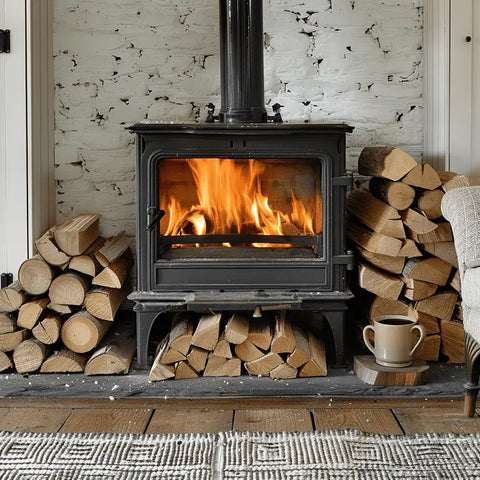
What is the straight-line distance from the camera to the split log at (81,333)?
2.59 meters

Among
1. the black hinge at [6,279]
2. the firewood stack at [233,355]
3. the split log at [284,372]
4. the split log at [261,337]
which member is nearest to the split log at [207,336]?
the firewood stack at [233,355]

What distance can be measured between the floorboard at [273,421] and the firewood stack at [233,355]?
0.86ft

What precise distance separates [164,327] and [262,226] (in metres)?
0.69

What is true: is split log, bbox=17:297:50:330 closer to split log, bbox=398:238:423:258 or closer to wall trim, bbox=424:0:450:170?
split log, bbox=398:238:423:258

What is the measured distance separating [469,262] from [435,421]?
480mm

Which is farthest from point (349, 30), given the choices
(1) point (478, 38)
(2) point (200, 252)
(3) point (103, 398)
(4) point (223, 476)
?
(4) point (223, 476)

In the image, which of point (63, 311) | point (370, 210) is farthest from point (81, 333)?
point (370, 210)

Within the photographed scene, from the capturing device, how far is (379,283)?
2633 millimetres

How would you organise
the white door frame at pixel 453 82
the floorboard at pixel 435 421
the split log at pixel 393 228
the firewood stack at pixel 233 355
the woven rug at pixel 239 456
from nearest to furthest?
the woven rug at pixel 239 456 → the floorboard at pixel 435 421 → the firewood stack at pixel 233 355 → the split log at pixel 393 228 → the white door frame at pixel 453 82

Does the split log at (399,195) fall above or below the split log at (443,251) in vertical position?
above

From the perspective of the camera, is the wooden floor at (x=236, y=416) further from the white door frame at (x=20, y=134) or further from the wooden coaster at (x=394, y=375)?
the white door frame at (x=20, y=134)

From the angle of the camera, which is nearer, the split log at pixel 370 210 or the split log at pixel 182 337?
the split log at pixel 182 337

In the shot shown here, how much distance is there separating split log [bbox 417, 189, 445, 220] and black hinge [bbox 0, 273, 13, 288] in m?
1.59

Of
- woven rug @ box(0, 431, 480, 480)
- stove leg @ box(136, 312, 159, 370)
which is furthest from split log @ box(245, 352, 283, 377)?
woven rug @ box(0, 431, 480, 480)
